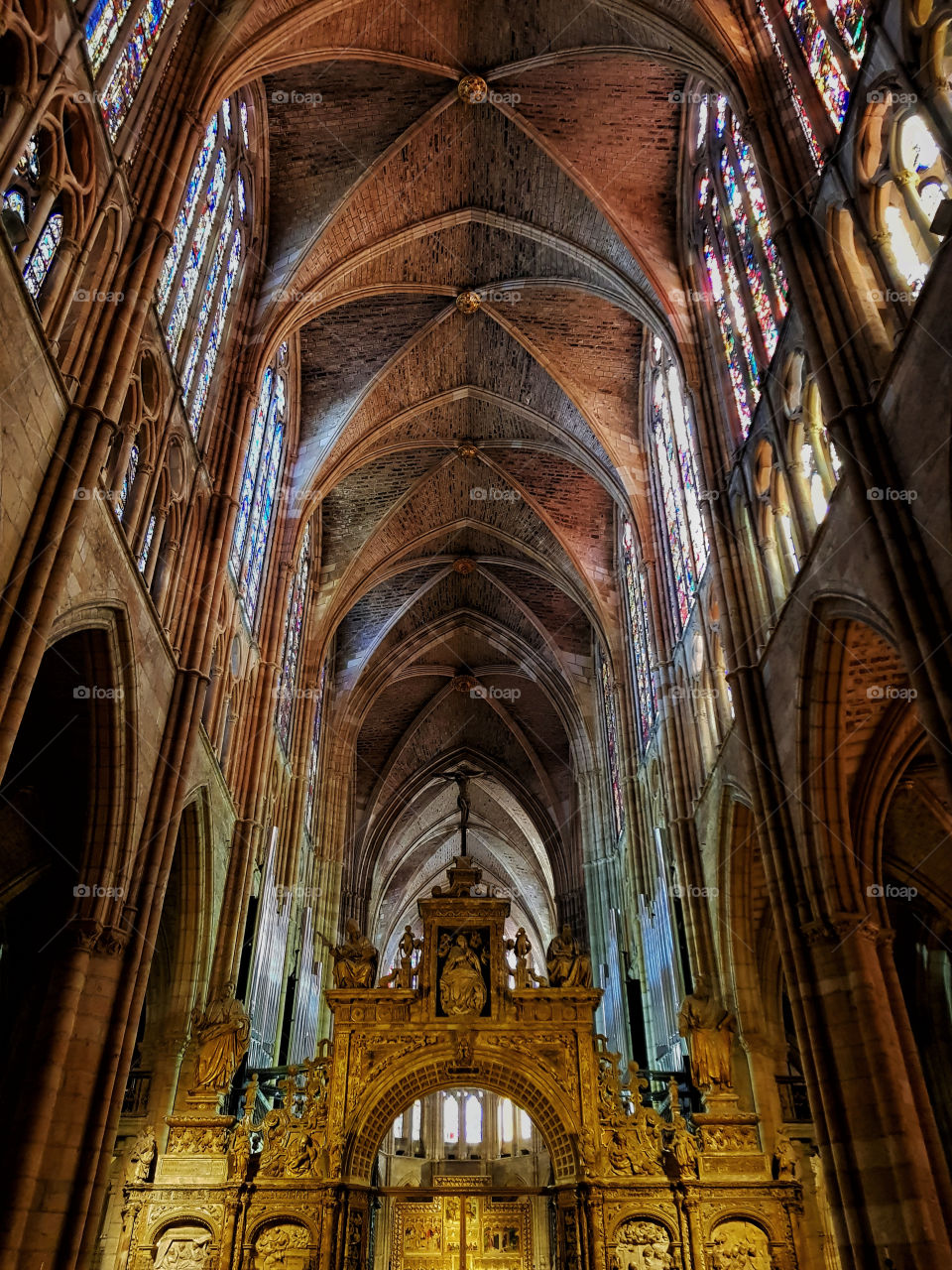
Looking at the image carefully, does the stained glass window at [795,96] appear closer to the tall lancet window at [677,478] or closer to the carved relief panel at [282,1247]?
the tall lancet window at [677,478]

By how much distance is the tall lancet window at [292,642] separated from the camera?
77.0 ft

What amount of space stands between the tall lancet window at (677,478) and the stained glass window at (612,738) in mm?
6227

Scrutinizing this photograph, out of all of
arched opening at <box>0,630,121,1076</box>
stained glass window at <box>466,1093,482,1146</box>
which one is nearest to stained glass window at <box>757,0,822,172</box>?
arched opening at <box>0,630,121,1076</box>

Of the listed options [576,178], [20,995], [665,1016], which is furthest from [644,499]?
[20,995]

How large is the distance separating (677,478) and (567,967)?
10.9 m

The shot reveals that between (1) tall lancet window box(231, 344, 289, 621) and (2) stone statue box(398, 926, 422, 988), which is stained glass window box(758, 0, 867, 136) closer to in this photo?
(1) tall lancet window box(231, 344, 289, 621)

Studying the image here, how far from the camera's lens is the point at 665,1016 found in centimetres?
2000

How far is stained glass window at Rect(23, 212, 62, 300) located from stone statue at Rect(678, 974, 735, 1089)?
461 inches

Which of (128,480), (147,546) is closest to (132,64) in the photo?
(128,480)

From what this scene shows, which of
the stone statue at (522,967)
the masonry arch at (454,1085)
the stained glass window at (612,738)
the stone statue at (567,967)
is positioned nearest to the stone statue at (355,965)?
the masonry arch at (454,1085)

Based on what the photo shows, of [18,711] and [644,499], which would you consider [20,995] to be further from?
[644,499]

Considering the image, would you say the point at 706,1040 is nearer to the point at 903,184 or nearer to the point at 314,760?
the point at 903,184

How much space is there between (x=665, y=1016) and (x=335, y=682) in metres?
15.4

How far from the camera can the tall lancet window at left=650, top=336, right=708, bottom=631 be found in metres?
18.8
